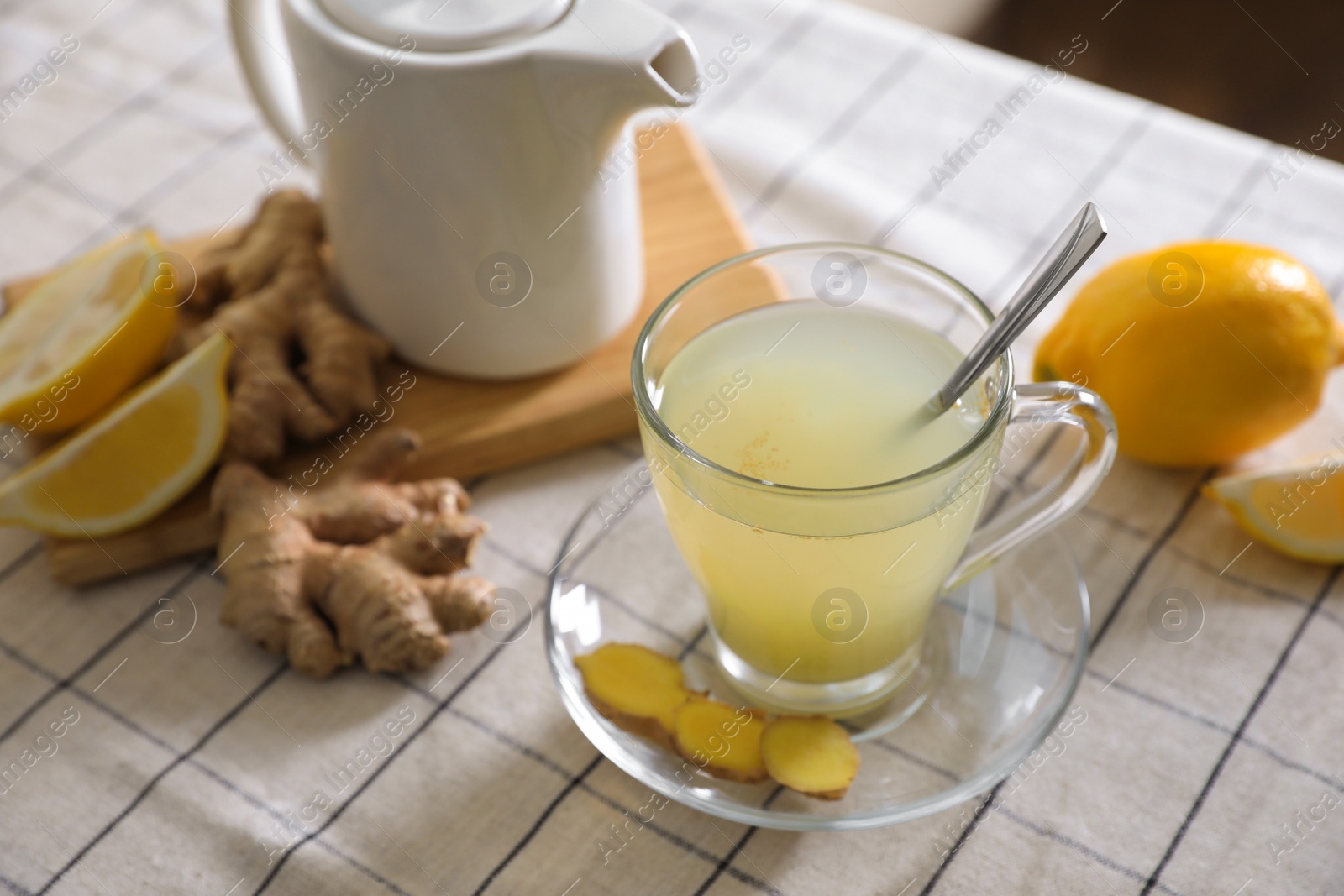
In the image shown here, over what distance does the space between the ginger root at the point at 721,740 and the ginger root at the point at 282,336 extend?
44 centimetres

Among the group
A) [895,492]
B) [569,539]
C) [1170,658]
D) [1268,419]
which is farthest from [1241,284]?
[569,539]

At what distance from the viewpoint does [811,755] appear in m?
0.76

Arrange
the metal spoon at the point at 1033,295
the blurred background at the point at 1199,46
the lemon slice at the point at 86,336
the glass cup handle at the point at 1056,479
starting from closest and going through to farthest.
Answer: the metal spoon at the point at 1033,295, the glass cup handle at the point at 1056,479, the lemon slice at the point at 86,336, the blurred background at the point at 1199,46

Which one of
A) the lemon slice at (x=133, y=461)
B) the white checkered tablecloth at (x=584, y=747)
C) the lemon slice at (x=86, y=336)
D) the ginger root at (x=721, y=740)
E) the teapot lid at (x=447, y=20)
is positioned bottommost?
the white checkered tablecloth at (x=584, y=747)

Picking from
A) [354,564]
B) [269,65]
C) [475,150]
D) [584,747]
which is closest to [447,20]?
[475,150]

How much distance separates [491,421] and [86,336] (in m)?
0.35

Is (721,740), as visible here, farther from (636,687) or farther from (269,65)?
(269,65)

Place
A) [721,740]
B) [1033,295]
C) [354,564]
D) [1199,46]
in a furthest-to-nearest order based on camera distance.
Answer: [1199,46] → [354,564] → [721,740] → [1033,295]

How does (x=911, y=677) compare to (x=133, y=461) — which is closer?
(x=911, y=677)

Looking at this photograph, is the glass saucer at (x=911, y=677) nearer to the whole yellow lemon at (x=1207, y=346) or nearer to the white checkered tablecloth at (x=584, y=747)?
the white checkered tablecloth at (x=584, y=747)

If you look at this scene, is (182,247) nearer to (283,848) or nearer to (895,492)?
(283,848)

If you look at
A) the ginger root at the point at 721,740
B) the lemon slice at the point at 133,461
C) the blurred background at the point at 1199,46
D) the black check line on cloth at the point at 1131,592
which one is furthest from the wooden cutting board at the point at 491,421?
the blurred background at the point at 1199,46

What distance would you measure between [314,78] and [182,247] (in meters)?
0.39

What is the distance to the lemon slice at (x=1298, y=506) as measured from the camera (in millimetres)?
892
